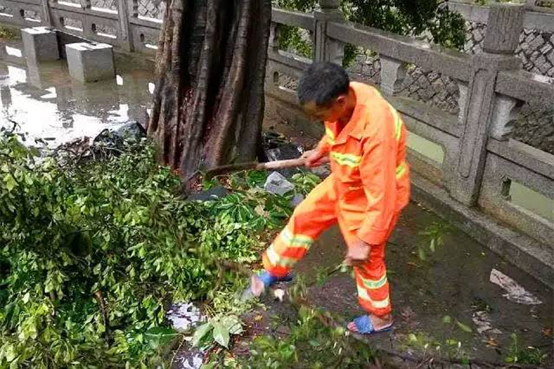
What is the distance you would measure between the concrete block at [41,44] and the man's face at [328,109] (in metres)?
8.91

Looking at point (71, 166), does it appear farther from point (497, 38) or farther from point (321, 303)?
point (497, 38)

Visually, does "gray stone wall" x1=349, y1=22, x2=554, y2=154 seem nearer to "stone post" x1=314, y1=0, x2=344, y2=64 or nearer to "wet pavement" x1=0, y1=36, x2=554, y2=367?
"stone post" x1=314, y1=0, x2=344, y2=64

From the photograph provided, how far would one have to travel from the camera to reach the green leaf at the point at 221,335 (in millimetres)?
3197

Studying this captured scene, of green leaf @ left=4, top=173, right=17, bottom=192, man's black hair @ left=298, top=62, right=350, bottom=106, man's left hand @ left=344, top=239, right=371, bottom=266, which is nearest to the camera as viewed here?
man's black hair @ left=298, top=62, right=350, bottom=106

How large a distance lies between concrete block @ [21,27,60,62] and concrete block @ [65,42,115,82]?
4.64 feet

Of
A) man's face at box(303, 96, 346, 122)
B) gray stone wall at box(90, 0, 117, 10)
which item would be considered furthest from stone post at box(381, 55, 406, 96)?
gray stone wall at box(90, 0, 117, 10)

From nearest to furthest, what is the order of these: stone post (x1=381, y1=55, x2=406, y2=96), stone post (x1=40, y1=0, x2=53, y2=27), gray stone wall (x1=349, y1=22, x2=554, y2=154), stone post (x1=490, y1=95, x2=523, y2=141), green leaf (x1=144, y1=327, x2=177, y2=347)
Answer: green leaf (x1=144, y1=327, x2=177, y2=347) < stone post (x1=490, y1=95, x2=523, y2=141) < stone post (x1=381, y1=55, x2=406, y2=96) < gray stone wall (x1=349, y1=22, x2=554, y2=154) < stone post (x1=40, y1=0, x2=53, y2=27)

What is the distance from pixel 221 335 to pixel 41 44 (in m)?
8.64

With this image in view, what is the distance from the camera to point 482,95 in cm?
441

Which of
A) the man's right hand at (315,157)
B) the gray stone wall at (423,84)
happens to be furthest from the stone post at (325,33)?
the gray stone wall at (423,84)

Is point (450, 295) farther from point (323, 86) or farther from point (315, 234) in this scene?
point (323, 86)

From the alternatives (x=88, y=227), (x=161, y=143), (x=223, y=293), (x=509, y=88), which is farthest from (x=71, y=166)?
(x=509, y=88)

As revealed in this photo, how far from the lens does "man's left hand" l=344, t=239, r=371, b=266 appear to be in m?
2.78

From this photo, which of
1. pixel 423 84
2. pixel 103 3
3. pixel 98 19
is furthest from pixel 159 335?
pixel 103 3
